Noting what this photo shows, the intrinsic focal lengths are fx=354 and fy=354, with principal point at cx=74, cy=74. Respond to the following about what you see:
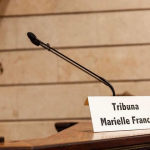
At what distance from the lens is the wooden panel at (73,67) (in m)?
4.03

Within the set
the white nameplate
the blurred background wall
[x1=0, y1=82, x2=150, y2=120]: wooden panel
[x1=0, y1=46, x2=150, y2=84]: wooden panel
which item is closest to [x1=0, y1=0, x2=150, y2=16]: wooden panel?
the blurred background wall

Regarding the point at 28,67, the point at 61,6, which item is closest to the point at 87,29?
the point at 61,6

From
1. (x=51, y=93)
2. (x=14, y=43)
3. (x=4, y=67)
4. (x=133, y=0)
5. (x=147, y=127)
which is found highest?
(x=133, y=0)

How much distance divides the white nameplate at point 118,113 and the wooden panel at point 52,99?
2.38 metres

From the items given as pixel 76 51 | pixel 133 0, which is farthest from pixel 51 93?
pixel 133 0

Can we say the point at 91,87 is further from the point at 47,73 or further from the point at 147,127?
the point at 147,127

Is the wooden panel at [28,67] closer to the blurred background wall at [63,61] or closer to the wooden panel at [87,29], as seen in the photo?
the blurred background wall at [63,61]

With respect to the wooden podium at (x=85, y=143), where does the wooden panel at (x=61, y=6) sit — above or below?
above

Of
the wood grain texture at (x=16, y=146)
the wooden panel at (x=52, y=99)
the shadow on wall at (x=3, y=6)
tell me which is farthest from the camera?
the shadow on wall at (x=3, y=6)

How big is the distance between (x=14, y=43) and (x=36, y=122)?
3.13 ft

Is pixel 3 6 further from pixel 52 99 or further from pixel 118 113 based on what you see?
pixel 118 113

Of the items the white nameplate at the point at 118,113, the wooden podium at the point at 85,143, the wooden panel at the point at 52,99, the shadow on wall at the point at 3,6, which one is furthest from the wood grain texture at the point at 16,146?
the shadow on wall at the point at 3,6

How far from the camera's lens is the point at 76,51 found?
4.09 m

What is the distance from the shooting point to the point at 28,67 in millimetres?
4113
